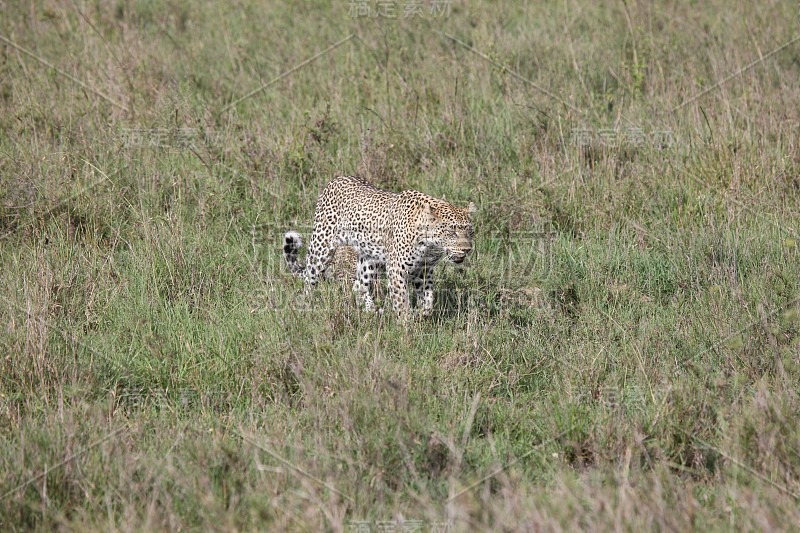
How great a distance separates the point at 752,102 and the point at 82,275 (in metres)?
5.74

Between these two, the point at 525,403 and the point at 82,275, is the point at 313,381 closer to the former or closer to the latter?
the point at 525,403

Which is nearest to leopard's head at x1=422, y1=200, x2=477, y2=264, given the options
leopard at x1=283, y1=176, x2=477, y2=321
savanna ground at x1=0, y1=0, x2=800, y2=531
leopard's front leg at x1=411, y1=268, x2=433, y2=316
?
leopard at x1=283, y1=176, x2=477, y2=321

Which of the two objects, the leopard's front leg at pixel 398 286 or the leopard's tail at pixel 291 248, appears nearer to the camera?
the leopard's front leg at pixel 398 286

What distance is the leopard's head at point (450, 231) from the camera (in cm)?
673

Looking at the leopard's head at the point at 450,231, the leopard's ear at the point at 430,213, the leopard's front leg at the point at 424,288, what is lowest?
the leopard's front leg at the point at 424,288

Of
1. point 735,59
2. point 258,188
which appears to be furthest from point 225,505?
point 735,59

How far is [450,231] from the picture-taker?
678cm

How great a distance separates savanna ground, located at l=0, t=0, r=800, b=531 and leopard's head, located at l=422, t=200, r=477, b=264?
42cm

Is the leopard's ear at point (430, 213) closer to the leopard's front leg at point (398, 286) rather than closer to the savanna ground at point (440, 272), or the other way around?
the leopard's front leg at point (398, 286)

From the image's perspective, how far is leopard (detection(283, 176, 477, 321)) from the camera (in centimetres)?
681

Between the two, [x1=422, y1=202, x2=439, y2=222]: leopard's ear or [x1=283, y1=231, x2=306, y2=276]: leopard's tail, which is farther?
[x1=283, y1=231, x2=306, y2=276]: leopard's tail

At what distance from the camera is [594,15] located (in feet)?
35.9

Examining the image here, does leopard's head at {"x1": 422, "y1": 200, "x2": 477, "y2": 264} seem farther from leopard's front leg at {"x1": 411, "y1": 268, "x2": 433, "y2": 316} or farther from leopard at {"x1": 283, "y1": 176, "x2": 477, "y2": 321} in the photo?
leopard's front leg at {"x1": 411, "y1": 268, "x2": 433, "y2": 316}

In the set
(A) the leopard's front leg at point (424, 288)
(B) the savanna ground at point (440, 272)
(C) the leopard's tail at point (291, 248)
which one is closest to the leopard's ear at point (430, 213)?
(A) the leopard's front leg at point (424, 288)
